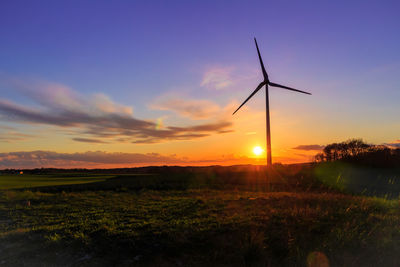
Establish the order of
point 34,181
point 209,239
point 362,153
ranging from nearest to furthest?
point 209,239 → point 34,181 → point 362,153

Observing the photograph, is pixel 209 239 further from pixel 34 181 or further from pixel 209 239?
pixel 34 181

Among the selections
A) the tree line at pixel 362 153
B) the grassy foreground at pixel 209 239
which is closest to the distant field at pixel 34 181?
the grassy foreground at pixel 209 239

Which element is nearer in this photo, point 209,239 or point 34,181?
point 209,239

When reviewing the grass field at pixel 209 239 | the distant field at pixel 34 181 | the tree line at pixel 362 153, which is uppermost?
the tree line at pixel 362 153

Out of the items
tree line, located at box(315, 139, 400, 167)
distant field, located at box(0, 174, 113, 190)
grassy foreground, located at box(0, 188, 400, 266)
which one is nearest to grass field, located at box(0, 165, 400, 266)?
grassy foreground, located at box(0, 188, 400, 266)

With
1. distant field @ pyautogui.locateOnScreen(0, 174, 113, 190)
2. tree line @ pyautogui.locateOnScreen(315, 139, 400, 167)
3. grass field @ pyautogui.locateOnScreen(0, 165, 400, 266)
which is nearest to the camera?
grass field @ pyautogui.locateOnScreen(0, 165, 400, 266)

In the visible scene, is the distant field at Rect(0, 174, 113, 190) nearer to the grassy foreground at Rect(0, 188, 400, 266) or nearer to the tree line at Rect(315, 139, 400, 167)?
the grassy foreground at Rect(0, 188, 400, 266)

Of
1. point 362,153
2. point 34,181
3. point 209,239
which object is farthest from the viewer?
point 362,153

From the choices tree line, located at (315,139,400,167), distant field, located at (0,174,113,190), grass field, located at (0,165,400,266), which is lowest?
distant field, located at (0,174,113,190)

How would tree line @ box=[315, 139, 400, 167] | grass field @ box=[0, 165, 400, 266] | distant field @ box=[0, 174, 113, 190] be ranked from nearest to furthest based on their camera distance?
grass field @ box=[0, 165, 400, 266] → distant field @ box=[0, 174, 113, 190] → tree line @ box=[315, 139, 400, 167]

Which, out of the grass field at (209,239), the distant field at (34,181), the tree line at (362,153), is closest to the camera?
the grass field at (209,239)

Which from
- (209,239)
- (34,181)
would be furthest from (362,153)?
(34,181)

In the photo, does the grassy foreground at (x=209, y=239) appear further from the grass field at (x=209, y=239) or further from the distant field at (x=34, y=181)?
the distant field at (x=34, y=181)

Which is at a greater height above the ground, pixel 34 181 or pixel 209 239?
pixel 209 239
